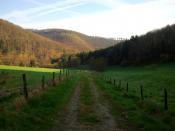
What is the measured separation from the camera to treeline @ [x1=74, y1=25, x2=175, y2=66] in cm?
12968

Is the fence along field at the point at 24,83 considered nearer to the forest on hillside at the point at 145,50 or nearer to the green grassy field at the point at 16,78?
the green grassy field at the point at 16,78

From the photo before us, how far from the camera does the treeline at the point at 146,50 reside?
5105 inches

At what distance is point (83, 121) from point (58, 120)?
139cm

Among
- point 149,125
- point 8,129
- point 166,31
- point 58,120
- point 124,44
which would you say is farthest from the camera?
point 124,44

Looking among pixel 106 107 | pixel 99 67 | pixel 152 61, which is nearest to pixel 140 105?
pixel 106 107

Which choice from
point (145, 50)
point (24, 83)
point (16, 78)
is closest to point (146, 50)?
point (145, 50)

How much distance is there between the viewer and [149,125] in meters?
16.1

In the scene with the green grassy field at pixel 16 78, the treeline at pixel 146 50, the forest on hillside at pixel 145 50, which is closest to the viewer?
the green grassy field at pixel 16 78

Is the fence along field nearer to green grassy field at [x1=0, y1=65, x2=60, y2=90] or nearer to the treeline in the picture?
green grassy field at [x1=0, y1=65, x2=60, y2=90]

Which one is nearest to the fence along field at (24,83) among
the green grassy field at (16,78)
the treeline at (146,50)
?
the green grassy field at (16,78)

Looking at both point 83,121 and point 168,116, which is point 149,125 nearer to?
point 168,116

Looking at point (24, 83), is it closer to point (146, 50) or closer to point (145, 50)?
point (146, 50)

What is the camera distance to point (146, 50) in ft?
484

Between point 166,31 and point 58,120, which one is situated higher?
point 166,31
